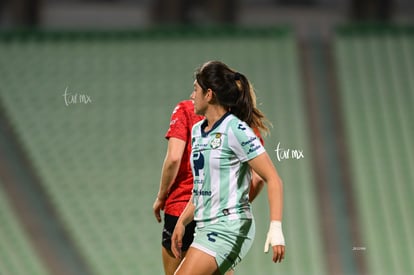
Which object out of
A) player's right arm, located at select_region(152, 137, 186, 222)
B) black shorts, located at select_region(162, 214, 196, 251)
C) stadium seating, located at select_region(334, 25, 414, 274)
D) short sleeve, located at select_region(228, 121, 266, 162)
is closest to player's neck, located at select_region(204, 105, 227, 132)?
short sleeve, located at select_region(228, 121, 266, 162)

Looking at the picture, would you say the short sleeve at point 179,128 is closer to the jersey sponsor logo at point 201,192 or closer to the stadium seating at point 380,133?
the jersey sponsor logo at point 201,192

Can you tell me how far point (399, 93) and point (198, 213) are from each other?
712 centimetres

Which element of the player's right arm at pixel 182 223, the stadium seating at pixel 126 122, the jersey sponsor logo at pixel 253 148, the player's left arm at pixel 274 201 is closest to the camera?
the player's left arm at pixel 274 201

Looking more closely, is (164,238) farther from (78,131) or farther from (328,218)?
(78,131)

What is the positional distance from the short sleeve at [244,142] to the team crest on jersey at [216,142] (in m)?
0.05

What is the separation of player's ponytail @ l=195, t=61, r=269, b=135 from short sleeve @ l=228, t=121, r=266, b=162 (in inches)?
5.1

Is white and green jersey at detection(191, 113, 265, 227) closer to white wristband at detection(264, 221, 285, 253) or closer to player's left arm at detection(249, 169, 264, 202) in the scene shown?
white wristband at detection(264, 221, 285, 253)

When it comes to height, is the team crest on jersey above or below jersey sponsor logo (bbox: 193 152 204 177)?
above

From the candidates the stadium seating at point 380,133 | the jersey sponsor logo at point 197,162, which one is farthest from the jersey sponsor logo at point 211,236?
the stadium seating at point 380,133

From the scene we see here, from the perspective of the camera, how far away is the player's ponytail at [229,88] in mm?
3584

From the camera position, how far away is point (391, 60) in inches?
422

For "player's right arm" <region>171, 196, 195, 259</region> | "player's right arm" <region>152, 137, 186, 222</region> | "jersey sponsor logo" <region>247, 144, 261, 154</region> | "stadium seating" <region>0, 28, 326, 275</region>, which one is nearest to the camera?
"jersey sponsor logo" <region>247, 144, 261, 154</region>

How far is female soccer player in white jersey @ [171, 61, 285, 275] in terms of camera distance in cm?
346

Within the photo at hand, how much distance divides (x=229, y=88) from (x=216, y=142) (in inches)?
10.4
